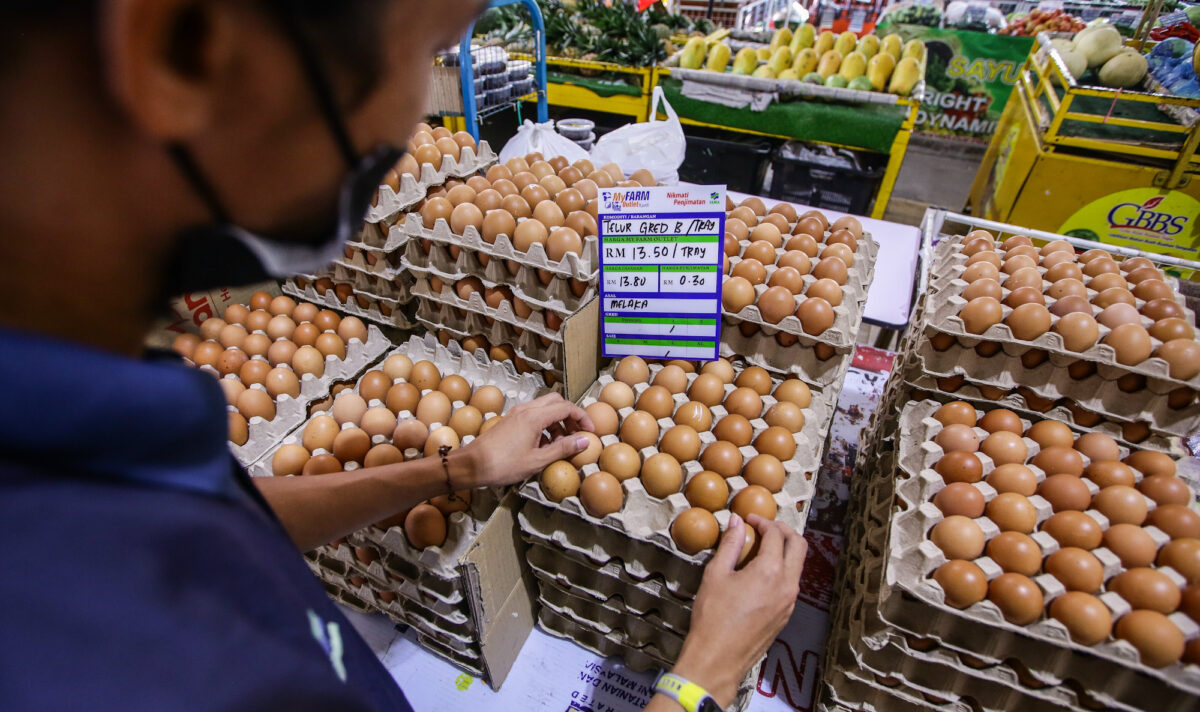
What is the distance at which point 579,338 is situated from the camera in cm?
169

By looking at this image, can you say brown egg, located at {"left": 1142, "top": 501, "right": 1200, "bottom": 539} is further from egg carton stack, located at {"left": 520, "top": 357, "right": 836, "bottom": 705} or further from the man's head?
the man's head

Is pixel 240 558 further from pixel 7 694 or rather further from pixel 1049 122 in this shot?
pixel 1049 122

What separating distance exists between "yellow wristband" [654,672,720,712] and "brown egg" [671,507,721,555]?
0.33 meters

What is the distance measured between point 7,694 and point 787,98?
555 cm

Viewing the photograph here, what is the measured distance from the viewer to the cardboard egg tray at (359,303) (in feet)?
7.73

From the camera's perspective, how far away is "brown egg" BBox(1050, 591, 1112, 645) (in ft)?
3.75

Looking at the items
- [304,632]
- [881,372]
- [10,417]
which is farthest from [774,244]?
[10,417]

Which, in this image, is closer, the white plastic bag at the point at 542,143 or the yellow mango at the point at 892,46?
the white plastic bag at the point at 542,143

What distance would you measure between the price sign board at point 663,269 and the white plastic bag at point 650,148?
6.07ft

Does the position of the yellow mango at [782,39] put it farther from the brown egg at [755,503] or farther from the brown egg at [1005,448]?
Result: the brown egg at [755,503]

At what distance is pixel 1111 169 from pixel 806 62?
2.48m

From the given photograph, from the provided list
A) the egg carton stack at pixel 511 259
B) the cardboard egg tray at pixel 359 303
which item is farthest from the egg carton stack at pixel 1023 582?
the cardboard egg tray at pixel 359 303

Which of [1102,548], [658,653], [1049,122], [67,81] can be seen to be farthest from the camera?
[1049,122]

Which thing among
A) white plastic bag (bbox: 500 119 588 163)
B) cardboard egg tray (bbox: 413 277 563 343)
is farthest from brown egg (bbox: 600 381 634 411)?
white plastic bag (bbox: 500 119 588 163)
